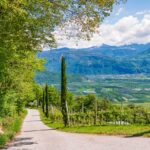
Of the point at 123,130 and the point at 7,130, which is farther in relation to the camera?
the point at 7,130

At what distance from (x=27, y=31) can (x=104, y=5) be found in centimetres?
440

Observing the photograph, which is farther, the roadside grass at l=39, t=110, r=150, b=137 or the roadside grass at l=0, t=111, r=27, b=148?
the roadside grass at l=39, t=110, r=150, b=137

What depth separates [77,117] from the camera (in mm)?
60188

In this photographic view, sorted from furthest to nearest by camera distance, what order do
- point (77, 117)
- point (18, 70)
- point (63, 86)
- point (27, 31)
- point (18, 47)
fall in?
point (77, 117) → point (63, 86) → point (18, 70) → point (18, 47) → point (27, 31)

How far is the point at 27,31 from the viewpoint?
21.4 m

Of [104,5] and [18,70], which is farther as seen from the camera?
[18,70]

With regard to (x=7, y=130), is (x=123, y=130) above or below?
above

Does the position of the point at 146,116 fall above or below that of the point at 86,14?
below

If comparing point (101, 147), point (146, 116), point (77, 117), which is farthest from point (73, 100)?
point (101, 147)

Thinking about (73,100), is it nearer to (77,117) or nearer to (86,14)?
(77,117)

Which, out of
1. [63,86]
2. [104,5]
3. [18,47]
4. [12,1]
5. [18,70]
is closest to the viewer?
[12,1]

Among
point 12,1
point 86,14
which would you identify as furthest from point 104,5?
point 12,1

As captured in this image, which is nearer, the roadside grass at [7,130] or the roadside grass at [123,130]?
the roadside grass at [7,130]

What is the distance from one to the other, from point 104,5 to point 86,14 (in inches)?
42.7
